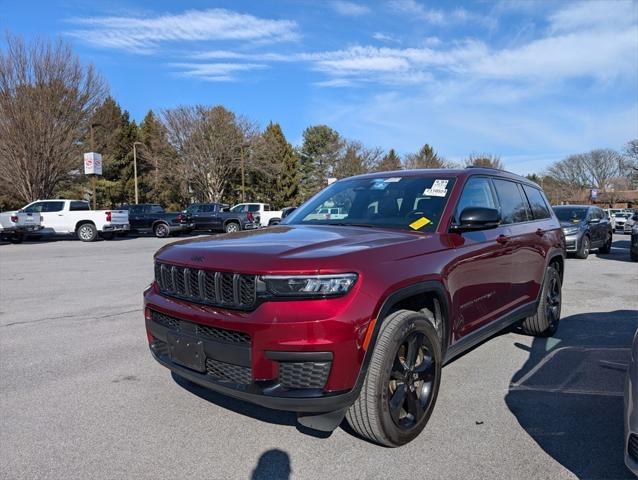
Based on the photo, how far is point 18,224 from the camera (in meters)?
20.8

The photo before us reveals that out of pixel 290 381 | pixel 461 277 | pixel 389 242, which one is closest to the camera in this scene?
pixel 290 381

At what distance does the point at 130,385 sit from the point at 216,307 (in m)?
1.75

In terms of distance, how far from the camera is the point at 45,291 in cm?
839

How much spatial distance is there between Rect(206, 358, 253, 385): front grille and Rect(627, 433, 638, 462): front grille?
187 cm

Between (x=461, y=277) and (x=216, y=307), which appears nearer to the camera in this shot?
(x=216, y=307)

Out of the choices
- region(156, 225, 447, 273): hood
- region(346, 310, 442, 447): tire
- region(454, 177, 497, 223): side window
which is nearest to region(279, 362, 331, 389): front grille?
region(346, 310, 442, 447): tire

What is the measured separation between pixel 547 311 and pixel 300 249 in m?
3.75

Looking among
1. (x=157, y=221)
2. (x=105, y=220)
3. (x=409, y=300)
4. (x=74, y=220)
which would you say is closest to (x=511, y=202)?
(x=409, y=300)

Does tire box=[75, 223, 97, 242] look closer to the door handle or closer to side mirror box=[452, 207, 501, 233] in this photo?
the door handle

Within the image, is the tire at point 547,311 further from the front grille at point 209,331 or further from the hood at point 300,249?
the front grille at point 209,331

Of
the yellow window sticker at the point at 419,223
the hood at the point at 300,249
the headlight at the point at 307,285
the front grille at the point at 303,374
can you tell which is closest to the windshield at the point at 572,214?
the yellow window sticker at the point at 419,223

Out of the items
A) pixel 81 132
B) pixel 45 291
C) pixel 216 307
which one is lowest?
pixel 45 291

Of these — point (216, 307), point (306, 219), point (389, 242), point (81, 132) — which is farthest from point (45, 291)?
point (81, 132)

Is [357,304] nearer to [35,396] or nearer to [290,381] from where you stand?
[290,381]
